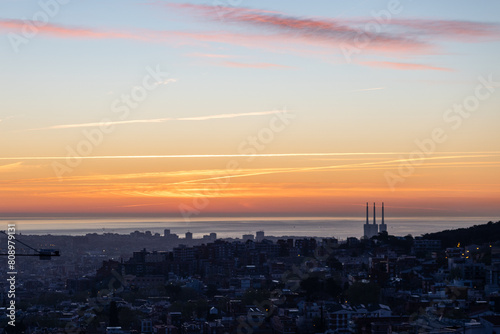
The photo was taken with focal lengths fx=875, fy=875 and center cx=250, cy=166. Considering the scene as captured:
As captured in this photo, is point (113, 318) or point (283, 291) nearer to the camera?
point (113, 318)

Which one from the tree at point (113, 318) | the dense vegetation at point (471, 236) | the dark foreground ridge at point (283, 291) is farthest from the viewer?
the dense vegetation at point (471, 236)

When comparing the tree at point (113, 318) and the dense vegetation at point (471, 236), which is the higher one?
the dense vegetation at point (471, 236)

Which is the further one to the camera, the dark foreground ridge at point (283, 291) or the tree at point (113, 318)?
the tree at point (113, 318)

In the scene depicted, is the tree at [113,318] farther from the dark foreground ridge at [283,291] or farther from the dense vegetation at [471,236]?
the dense vegetation at [471,236]

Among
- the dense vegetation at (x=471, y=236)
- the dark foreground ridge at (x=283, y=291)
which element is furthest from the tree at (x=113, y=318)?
the dense vegetation at (x=471, y=236)

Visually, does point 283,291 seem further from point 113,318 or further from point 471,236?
point 471,236

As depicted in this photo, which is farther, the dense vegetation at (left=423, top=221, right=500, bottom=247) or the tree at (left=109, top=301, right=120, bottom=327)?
the dense vegetation at (left=423, top=221, right=500, bottom=247)

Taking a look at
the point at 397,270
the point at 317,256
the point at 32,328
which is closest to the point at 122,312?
the point at 32,328

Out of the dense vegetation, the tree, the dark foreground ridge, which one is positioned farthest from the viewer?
the dense vegetation

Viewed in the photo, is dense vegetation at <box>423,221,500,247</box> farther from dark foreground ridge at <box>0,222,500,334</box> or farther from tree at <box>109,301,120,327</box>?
tree at <box>109,301,120,327</box>

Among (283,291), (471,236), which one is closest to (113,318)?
(283,291)

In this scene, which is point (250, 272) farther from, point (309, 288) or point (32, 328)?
point (32, 328)

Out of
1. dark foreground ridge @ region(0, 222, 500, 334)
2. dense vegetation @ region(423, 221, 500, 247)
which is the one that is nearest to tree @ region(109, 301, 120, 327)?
dark foreground ridge @ region(0, 222, 500, 334)
